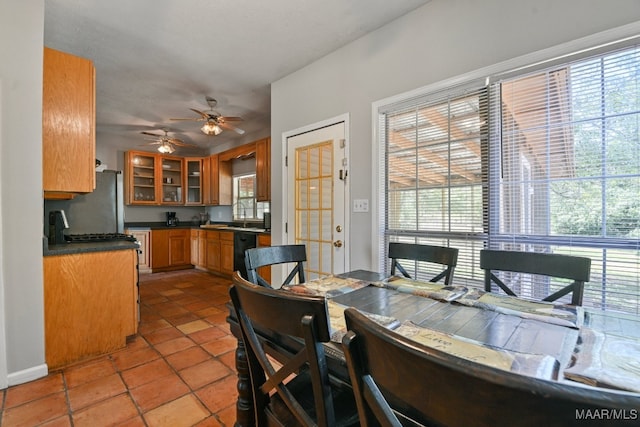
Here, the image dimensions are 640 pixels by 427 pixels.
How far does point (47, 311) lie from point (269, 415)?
211cm

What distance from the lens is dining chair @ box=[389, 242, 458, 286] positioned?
1.70 metres

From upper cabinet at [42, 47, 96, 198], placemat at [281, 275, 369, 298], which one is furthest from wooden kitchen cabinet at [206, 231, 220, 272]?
placemat at [281, 275, 369, 298]

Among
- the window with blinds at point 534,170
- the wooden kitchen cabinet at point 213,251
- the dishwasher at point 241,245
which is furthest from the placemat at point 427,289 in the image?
the wooden kitchen cabinet at point 213,251

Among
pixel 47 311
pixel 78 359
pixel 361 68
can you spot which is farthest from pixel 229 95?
pixel 78 359

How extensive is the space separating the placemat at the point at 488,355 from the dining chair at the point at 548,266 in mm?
841

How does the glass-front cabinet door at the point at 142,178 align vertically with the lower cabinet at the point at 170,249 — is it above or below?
above

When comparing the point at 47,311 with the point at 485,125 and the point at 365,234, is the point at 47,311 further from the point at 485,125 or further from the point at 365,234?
the point at 485,125

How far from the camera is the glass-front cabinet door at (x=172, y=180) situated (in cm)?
606

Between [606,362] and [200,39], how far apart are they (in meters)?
3.29

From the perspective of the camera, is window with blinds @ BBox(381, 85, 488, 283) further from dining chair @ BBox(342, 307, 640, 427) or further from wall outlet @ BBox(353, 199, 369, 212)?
dining chair @ BBox(342, 307, 640, 427)

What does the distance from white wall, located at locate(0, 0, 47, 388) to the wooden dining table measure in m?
1.78

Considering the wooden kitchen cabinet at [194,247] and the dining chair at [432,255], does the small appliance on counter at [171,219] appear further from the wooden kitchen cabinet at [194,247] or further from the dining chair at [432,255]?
the dining chair at [432,255]

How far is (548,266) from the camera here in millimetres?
1418

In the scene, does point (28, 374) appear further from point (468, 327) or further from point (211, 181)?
point (211, 181)
